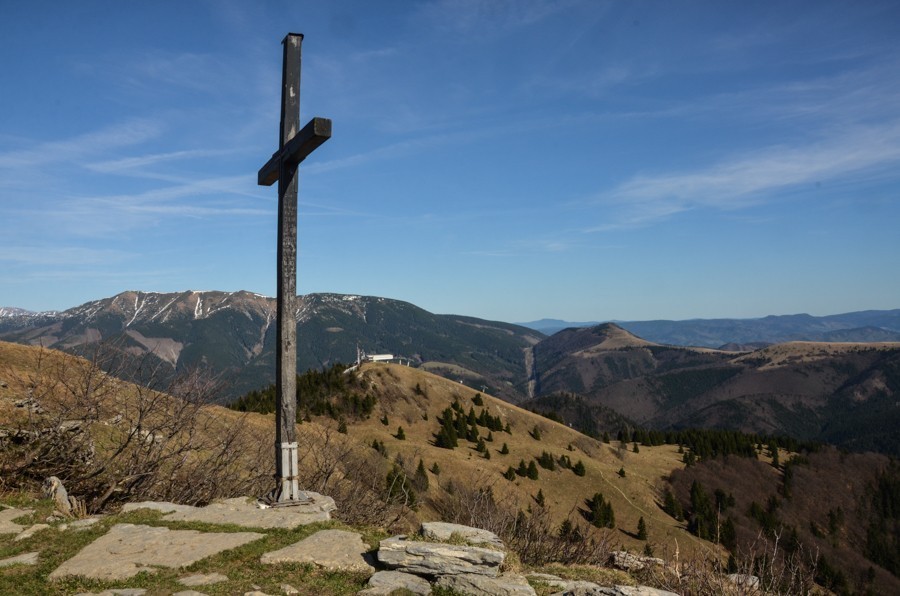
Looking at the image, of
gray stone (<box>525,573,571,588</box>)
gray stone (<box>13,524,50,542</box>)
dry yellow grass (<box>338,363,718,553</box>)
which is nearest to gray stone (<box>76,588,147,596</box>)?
gray stone (<box>13,524,50,542</box>)

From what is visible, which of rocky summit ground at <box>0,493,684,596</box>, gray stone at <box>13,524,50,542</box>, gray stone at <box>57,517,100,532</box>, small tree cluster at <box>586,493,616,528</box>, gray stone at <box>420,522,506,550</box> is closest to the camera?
rocky summit ground at <box>0,493,684,596</box>

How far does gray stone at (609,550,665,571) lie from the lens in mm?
11661

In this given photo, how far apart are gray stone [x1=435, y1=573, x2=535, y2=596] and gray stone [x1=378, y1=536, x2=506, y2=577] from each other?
127mm

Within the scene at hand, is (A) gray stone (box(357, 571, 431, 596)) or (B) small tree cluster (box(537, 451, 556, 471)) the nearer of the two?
(A) gray stone (box(357, 571, 431, 596))

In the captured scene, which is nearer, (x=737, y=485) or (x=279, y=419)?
(x=279, y=419)

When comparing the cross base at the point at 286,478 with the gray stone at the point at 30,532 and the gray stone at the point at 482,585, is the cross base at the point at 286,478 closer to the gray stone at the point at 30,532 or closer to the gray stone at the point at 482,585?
the gray stone at the point at 30,532

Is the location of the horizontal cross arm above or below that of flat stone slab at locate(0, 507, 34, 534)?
above

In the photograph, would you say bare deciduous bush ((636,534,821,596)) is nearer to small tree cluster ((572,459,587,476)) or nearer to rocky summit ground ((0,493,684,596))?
rocky summit ground ((0,493,684,596))

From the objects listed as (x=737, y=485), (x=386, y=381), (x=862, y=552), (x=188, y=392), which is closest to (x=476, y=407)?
(x=386, y=381)

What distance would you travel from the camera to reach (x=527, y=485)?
66562 millimetres

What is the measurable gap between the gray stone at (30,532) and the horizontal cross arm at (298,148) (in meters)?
6.28

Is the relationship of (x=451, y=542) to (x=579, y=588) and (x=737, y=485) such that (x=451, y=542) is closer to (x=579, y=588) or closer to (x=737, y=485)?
(x=579, y=588)

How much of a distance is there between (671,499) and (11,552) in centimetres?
8090

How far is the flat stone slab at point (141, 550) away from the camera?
718 centimetres
